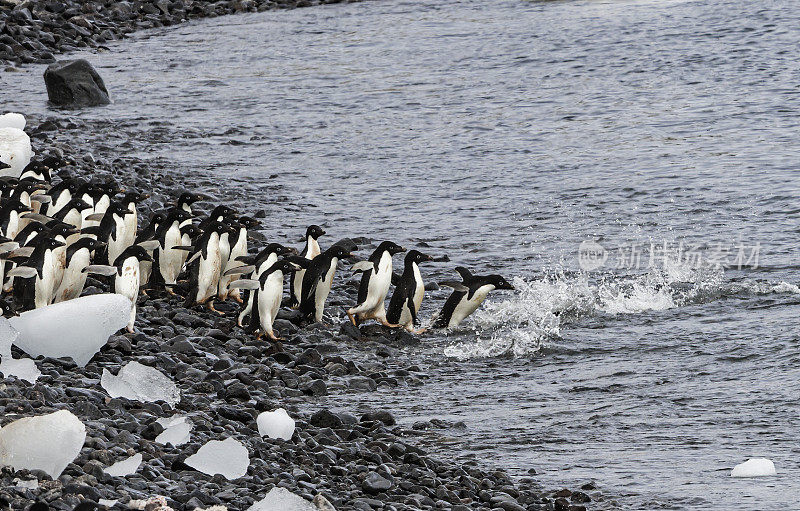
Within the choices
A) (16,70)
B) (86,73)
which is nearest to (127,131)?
(86,73)

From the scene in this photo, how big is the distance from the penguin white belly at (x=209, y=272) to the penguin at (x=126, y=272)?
2.12ft

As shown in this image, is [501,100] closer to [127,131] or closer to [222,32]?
[127,131]

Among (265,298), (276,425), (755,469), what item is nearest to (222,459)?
(276,425)

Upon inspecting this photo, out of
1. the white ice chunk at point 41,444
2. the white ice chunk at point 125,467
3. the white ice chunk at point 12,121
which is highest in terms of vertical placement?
the white ice chunk at point 41,444

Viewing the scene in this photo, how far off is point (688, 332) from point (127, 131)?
440 inches

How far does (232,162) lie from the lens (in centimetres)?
1686

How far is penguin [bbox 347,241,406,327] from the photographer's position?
10359 millimetres

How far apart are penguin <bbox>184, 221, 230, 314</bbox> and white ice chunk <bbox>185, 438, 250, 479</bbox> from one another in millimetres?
3901

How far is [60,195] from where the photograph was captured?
467 inches

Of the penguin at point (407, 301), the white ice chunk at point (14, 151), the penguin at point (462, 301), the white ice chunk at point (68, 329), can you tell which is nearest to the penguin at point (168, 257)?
the penguin at point (407, 301)

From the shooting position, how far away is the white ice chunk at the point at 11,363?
7066 millimetres

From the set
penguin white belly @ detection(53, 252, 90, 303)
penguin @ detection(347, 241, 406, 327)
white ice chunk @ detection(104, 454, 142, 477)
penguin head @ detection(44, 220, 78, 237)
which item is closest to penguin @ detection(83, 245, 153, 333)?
penguin white belly @ detection(53, 252, 90, 303)

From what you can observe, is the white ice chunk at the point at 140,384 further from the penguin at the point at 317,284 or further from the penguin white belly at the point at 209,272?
the penguin at the point at 317,284

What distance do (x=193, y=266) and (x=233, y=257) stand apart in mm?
778
